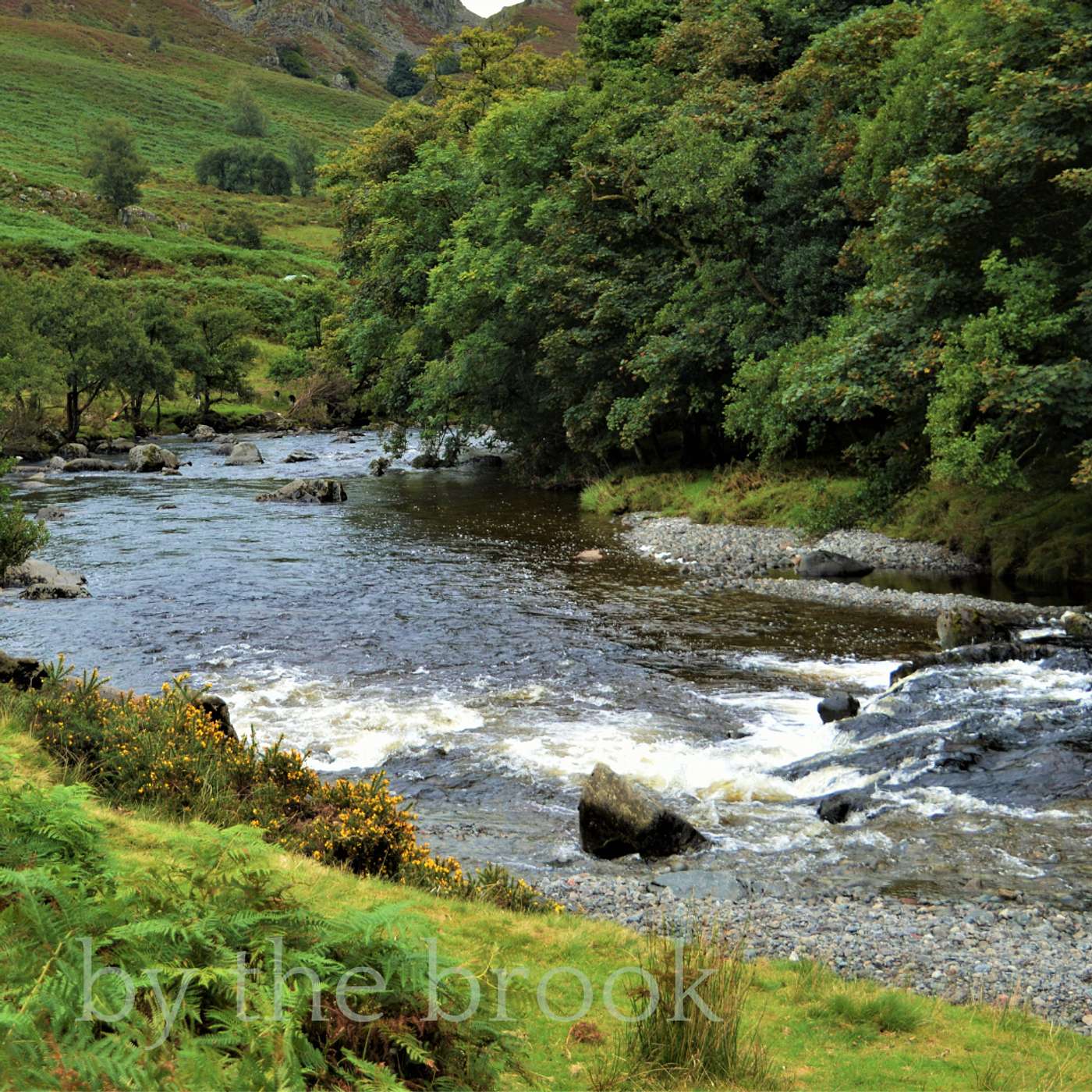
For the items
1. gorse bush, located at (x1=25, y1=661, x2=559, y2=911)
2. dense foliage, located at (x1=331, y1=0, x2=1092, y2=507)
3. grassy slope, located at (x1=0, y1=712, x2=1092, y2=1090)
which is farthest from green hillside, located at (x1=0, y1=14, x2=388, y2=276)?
grassy slope, located at (x1=0, y1=712, x2=1092, y2=1090)

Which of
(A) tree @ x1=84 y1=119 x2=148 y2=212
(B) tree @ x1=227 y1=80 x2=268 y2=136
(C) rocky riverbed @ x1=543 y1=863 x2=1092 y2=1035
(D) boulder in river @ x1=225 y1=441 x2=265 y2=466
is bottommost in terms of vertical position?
(C) rocky riverbed @ x1=543 y1=863 x2=1092 y2=1035

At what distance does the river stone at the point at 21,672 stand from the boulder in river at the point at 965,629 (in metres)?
15.1

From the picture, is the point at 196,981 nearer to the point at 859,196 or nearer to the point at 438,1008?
the point at 438,1008

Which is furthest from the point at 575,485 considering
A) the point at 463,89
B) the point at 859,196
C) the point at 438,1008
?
the point at 438,1008

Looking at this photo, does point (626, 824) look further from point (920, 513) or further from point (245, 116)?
point (245, 116)

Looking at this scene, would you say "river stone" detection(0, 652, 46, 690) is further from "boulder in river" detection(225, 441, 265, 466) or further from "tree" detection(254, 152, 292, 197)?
"tree" detection(254, 152, 292, 197)

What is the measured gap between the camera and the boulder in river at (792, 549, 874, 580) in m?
25.2

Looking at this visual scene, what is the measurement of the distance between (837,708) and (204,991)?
39.1 ft

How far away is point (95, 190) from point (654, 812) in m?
118

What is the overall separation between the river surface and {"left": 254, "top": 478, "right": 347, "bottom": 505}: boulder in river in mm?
5661

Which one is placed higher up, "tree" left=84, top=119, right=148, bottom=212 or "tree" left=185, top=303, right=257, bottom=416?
"tree" left=84, top=119, right=148, bottom=212

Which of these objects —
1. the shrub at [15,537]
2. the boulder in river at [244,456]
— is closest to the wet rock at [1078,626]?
the shrub at [15,537]

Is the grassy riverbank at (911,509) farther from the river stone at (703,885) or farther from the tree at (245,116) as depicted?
the tree at (245,116)

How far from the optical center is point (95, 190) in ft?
360
